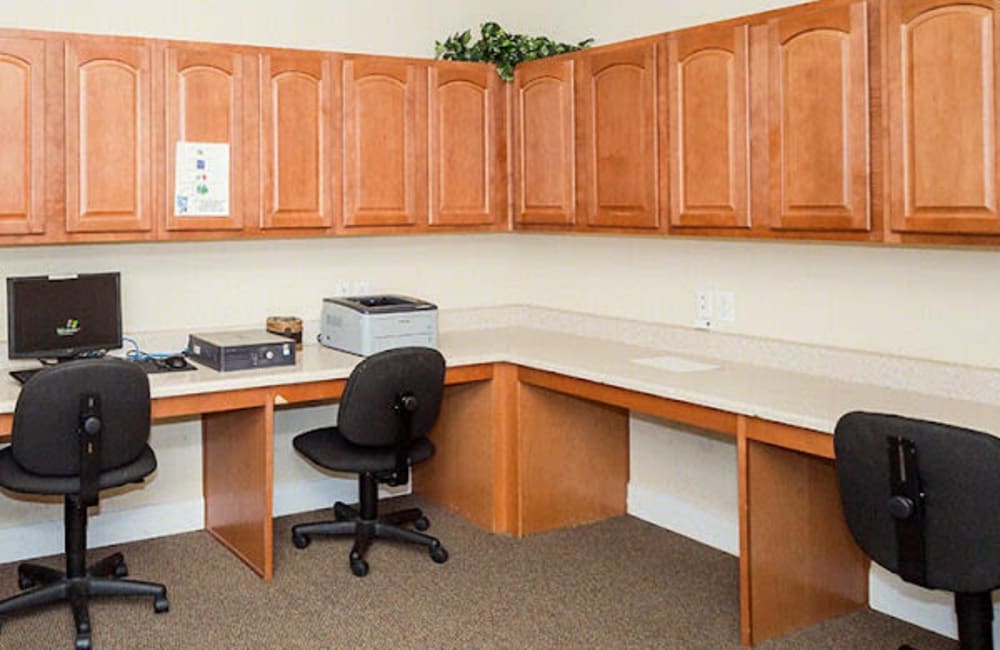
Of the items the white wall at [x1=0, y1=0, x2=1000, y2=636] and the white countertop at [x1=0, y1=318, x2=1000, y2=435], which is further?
the white wall at [x1=0, y1=0, x2=1000, y2=636]

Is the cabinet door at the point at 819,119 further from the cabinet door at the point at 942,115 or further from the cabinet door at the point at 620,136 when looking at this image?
the cabinet door at the point at 620,136

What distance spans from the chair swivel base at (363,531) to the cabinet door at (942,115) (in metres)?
2.11

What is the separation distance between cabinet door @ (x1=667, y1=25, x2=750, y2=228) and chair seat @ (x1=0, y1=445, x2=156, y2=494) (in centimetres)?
207

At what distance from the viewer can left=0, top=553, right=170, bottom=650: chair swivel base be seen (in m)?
3.25

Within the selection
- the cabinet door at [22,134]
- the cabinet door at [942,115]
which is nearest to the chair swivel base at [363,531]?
the cabinet door at [22,134]

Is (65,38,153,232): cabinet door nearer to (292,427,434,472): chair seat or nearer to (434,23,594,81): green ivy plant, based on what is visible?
(292,427,434,472): chair seat

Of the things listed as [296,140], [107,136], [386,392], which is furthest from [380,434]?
[107,136]

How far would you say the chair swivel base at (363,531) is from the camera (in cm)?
390

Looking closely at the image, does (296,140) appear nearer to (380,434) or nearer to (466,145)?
(466,145)

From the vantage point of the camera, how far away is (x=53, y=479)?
3162 mm

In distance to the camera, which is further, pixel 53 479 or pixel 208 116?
pixel 208 116

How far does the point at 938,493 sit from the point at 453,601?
1789 millimetres

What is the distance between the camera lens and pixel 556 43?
15.5ft

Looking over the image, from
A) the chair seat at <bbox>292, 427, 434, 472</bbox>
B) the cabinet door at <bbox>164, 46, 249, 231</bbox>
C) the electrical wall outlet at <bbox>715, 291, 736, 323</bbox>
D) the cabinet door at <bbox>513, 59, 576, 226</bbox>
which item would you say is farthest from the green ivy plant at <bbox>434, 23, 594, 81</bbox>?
the chair seat at <bbox>292, 427, 434, 472</bbox>
